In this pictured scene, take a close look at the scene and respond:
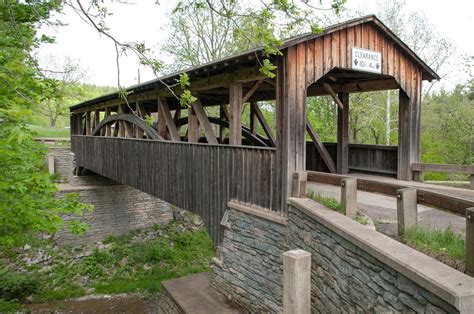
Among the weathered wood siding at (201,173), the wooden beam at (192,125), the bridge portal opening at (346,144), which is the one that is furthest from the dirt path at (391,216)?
the wooden beam at (192,125)

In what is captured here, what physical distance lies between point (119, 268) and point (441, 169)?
33.8ft

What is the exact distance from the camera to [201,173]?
22.9 feet

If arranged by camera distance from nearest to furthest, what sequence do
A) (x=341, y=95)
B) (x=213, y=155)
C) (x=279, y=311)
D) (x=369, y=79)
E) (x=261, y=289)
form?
(x=279, y=311)
(x=261, y=289)
(x=213, y=155)
(x=369, y=79)
(x=341, y=95)

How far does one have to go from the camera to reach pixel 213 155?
6.60m

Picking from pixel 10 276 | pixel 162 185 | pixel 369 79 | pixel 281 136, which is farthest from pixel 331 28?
pixel 10 276

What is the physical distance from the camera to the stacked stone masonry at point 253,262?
517cm

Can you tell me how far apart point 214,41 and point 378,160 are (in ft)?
46.5

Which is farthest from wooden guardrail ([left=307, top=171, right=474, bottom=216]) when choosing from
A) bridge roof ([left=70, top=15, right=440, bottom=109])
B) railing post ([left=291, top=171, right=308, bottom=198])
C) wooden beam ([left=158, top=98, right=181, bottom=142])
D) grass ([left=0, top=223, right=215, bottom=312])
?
grass ([left=0, top=223, right=215, bottom=312])

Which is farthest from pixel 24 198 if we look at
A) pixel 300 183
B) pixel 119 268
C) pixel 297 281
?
pixel 119 268

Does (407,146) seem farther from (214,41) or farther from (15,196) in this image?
(214,41)

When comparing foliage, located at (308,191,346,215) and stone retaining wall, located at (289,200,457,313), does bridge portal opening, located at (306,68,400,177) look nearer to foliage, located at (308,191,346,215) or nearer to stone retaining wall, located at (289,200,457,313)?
foliage, located at (308,191,346,215)

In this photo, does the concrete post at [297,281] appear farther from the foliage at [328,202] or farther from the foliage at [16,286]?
the foliage at [16,286]

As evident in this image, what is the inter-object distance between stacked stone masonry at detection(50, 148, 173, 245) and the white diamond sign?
11707 mm

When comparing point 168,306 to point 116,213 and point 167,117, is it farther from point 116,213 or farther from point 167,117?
point 116,213
